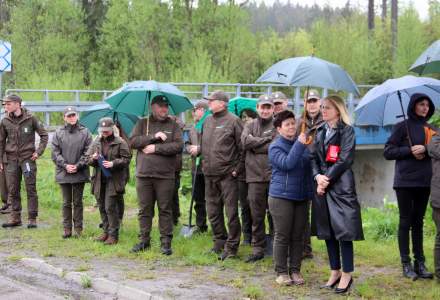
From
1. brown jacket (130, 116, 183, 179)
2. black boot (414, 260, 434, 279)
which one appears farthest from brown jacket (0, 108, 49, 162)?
black boot (414, 260, 434, 279)

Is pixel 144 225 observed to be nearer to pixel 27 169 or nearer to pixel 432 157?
pixel 27 169

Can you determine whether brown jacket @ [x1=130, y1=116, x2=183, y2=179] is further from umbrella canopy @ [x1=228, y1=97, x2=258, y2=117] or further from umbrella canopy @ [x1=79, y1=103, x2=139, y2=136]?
umbrella canopy @ [x1=79, y1=103, x2=139, y2=136]

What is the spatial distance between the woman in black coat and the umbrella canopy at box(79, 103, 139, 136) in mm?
4851

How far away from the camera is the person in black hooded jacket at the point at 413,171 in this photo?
708cm

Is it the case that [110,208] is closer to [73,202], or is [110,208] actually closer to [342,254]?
[73,202]

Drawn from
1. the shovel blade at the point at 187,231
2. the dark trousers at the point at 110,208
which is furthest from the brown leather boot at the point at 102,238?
the shovel blade at the point at 187,231

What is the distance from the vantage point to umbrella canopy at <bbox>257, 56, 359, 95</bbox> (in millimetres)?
6984

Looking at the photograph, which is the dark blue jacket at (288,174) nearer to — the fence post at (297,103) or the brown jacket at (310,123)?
the brown jacket at (310,123)

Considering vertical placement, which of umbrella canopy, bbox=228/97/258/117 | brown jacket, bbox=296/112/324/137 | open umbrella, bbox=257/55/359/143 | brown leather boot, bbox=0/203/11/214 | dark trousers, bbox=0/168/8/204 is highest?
open umbrella, bbox=257/55/359/143

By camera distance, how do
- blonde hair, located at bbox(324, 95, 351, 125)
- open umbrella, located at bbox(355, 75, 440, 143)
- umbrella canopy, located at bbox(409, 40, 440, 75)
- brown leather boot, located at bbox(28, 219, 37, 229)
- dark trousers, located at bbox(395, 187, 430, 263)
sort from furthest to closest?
brown leather boot, located at bbox(28, 219, 37, 229) → open umbrella, located at bbox(355, 75, 440, 143) → umbrella canopy, located at bbox(409, 40, 440, 75) → dark trousers, located at bbox(395, 187, 430, 263) → blonde hair, located at bbox(324, 95, 351, 125)

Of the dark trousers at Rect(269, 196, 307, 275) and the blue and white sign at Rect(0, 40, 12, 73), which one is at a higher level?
the blue and white sign at Rect(0, 40, 12, 73)

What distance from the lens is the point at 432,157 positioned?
6742 mm

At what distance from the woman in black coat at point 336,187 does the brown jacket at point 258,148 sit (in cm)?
116

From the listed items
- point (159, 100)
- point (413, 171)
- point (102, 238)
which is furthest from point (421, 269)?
point (102, 238)
